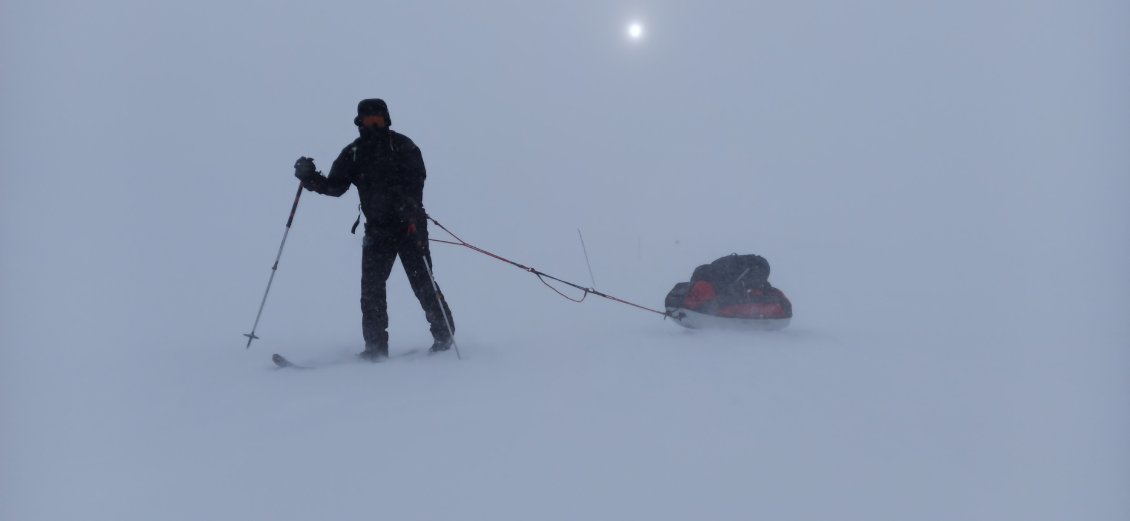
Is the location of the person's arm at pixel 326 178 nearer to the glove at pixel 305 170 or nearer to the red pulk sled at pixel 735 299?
the glove at pixel 305 170

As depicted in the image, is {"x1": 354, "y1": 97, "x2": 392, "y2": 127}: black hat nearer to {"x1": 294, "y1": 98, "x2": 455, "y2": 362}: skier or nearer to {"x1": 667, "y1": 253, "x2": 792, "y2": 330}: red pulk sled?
{"x1": 294, "y1": 98, "x2": 455, "y2": 362}: skier

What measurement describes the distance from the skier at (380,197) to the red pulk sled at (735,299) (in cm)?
227

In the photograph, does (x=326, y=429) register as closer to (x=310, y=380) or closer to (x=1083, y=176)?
(x=310, y=380)

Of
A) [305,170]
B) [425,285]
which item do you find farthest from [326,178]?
[425,285]

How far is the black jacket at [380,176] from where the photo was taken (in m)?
4.80

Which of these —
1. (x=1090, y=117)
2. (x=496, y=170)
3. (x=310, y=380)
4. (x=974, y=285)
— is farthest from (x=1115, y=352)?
(x=1090, y=117)

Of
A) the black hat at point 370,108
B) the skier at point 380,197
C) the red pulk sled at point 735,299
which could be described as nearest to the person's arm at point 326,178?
the skier at point 380,197

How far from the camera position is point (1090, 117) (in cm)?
3978

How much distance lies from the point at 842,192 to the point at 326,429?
31.0 m

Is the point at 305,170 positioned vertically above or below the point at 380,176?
below

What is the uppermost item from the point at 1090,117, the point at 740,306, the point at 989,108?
the point at 989,108

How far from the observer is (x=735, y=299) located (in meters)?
5.84

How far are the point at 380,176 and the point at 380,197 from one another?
0.15 m

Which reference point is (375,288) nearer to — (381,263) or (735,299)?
(381,263)
